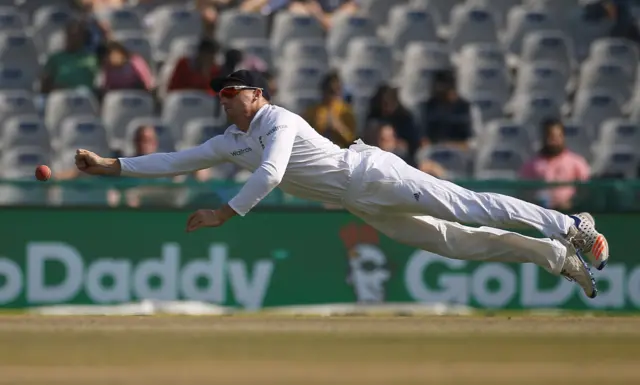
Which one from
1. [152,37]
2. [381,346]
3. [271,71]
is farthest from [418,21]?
[381,346]

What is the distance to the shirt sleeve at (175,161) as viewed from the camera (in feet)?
29.5

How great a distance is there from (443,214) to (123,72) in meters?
6.30

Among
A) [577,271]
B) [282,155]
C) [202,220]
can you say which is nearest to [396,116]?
[577,271]

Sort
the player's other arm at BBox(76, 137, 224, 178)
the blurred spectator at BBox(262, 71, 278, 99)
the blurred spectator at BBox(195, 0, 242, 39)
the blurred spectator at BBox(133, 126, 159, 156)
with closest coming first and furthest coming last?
the player's other arm at BBox(76, 137, 224, 178) < the blurred spectator at BBox(133, 126, 159, 156) < the blurred spectator at BBox(262, 71, 278, 99) < the blurred spectator at BBox(195, 0, 242, 39)

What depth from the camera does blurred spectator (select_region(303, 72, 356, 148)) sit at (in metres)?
13.5

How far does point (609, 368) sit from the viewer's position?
338 inches

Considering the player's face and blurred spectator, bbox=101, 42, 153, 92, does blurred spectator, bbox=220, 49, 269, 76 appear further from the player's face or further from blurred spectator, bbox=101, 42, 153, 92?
the player's face

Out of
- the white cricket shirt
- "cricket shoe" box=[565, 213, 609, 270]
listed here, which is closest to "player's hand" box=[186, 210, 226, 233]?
the white cricket shirt

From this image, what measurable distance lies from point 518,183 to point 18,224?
4.25 metres

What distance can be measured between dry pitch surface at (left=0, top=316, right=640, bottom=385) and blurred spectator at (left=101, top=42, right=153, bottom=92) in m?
3.61

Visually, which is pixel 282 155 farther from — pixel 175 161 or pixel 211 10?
pixel 211 10

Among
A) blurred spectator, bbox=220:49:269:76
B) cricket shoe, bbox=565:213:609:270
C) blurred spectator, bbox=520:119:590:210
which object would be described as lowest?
cricket shoe, bbox=565:213:609:270

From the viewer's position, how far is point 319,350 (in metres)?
9.40

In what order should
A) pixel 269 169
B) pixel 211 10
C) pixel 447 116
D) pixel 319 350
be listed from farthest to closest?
pixel 211 10
pixel 447 116
pixel 319 350
pixel 269 169
